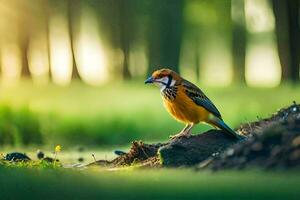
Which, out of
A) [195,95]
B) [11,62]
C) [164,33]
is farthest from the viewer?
[11,62]

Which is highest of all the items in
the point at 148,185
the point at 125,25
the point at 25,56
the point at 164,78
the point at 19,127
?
the point at 125,25

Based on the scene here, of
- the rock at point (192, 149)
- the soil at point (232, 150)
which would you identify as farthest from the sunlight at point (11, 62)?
the rock at point (192, 149)

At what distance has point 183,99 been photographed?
10.0m

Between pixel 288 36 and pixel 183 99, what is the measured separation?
1246 cm

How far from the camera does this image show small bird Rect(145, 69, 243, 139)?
9.93m

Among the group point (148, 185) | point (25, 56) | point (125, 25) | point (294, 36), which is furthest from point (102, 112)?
point (148, 185)

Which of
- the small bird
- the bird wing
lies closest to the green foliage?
the small bird

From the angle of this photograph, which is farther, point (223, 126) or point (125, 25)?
point (125, 25)

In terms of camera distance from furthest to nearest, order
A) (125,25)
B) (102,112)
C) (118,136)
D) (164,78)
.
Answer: (125,25) < (102,112) < (118,136) < (164,78)

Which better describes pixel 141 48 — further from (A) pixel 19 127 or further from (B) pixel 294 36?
(A) pixel 19 127

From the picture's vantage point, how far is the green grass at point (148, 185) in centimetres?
659

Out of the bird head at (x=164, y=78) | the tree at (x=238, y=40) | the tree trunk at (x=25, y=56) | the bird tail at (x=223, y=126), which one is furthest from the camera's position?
the tree trunk at (x=25, y=56)

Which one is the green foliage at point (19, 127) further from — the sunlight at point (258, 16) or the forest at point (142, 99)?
the sunlight at point (258, 16)

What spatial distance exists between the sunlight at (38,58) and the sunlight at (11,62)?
0.45m
